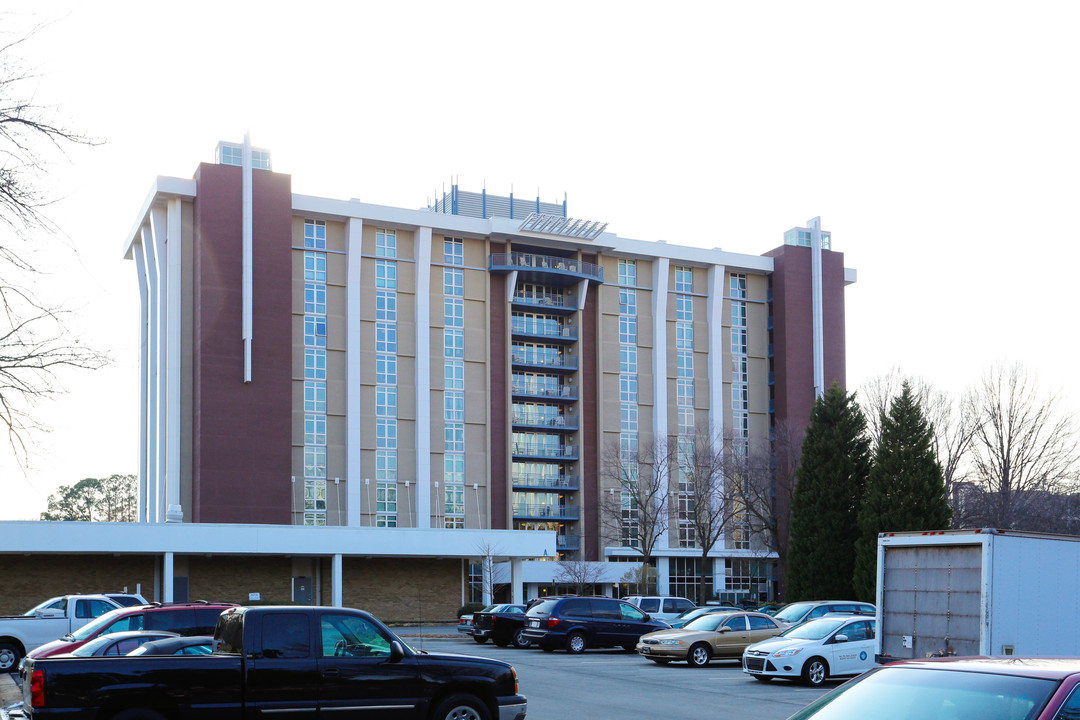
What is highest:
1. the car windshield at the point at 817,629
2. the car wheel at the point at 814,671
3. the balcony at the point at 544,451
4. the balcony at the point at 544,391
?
the balcony at the point at 544,391

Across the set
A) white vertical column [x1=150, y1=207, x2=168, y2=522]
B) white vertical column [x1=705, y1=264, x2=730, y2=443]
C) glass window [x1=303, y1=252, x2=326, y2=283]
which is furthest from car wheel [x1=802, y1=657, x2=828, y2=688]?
white vertical column [x1=705, y1=264, x2=730, y2=443]

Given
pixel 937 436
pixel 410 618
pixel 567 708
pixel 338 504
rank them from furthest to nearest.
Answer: pixel 338 504
pixel 937 436
pixel 410 618
pixel 567 708

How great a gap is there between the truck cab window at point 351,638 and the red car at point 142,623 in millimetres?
6421

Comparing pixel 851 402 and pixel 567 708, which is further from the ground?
pixel 851 402

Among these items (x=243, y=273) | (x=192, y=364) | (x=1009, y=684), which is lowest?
(x=1009, y=684)

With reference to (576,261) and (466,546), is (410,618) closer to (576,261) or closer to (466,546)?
(466,546)

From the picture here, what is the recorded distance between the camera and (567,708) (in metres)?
17.9

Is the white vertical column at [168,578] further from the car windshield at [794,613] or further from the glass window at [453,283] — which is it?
the car windshield at [794,613]

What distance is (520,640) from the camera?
114 feet

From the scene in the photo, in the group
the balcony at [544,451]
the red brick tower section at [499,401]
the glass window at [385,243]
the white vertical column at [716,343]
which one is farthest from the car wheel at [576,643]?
the white vertical column at [716,343]

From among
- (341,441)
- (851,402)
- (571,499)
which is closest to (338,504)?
(341,441)

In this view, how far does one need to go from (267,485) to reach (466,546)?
51.6 feet

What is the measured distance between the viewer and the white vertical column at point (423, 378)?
7356 cm

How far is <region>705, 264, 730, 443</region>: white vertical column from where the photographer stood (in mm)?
83750
